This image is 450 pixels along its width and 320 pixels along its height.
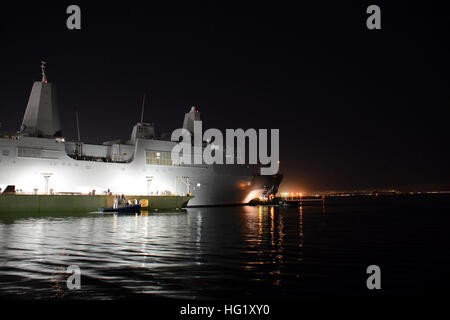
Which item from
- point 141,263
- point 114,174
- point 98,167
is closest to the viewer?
point 141,263

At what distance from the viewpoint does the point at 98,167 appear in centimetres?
4784

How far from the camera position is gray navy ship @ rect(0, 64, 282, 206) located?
4297 centimetres

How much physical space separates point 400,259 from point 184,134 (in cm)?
5066

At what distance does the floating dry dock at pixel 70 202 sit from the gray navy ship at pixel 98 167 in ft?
5.94

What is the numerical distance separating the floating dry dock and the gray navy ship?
71.3 inches

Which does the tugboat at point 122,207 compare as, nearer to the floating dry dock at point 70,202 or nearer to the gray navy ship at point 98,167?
the floating dry dock at point 70,202

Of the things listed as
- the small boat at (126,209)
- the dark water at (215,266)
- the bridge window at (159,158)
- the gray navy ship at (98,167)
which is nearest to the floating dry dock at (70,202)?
the gray navy ship at (98,167)

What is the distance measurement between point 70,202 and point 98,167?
618 cm

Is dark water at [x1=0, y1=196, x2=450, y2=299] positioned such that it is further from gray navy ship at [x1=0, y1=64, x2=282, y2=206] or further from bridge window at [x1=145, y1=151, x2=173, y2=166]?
bridge window at [x1=145, y1=151, x2=173, y2=166]

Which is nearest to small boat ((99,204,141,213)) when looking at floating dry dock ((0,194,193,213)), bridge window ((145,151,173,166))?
floating dry dock ((0,194,193,213))

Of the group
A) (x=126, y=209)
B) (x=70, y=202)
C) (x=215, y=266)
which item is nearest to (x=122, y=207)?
(x=126, y=209)

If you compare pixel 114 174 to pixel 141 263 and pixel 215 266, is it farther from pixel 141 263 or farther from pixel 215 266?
pixel 215 266

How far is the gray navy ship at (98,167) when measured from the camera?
4297cm
